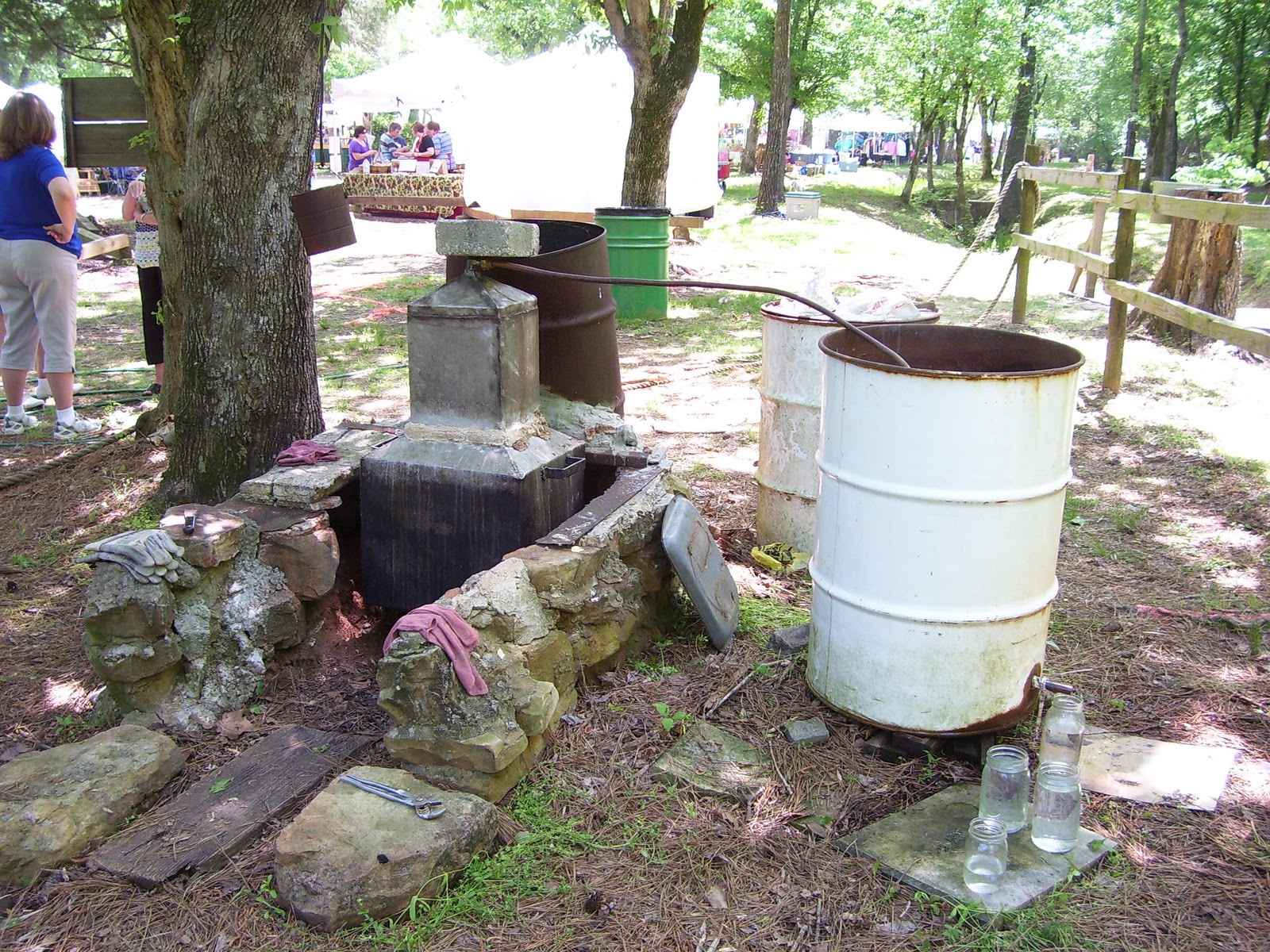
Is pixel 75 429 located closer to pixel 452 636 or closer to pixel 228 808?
pixel 228 808

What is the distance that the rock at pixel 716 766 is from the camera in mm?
3115

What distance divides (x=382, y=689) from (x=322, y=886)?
22.4 inches

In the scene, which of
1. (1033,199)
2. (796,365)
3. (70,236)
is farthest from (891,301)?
(1033,199)

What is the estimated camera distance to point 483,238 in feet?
12.5

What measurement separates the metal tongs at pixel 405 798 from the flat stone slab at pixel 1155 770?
193 cm

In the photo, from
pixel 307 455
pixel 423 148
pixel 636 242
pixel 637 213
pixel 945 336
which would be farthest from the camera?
pixel 423 148

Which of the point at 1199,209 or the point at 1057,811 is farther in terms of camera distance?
the point at 1199,209

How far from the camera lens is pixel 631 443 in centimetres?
448

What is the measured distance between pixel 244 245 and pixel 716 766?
297 cm

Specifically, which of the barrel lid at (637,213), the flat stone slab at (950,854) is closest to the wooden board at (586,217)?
the barrel lid at (637,213)

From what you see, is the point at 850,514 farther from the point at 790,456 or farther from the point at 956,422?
the point at 790,456

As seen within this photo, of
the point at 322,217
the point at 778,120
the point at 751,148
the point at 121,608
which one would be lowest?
the point at 121,608

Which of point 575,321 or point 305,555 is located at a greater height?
point 575,321

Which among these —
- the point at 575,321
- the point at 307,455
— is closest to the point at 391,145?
the point at 575,321
